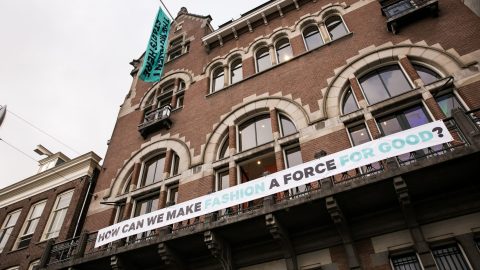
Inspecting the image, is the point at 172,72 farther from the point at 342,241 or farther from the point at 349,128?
the point at 342,241

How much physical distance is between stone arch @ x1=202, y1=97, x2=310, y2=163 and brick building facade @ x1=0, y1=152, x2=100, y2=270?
8.73 metres

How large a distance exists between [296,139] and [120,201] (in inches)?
346

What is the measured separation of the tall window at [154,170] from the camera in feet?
49.5

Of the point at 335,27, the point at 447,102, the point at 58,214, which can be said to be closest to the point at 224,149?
the point at 335,27

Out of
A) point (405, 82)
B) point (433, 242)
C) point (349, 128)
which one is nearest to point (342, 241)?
point (433, 242)

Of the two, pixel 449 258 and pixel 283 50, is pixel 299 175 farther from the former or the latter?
pixel 283 50

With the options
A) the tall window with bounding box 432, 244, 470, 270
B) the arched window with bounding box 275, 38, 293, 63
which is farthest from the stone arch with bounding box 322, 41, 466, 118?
the tall window with bounding box 432, 244, 470, 270

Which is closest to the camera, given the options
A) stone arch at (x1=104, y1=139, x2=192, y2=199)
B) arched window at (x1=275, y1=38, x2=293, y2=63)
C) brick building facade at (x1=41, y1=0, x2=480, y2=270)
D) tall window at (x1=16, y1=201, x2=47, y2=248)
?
brick building facade at (x1=41, y1=0, x2=480, y2=270)

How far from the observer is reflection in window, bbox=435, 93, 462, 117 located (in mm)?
9894

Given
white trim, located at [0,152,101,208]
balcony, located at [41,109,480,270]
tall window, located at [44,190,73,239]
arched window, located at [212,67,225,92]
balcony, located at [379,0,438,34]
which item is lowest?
balcony, located at [41,109,480,270]

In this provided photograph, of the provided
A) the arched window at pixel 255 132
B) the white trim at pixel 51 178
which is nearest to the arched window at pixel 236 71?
the arched window at pixel 255 132

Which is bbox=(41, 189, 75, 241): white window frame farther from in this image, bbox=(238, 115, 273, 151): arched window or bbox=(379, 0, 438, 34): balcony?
bbox=(379, 0, 438, 34): balcony

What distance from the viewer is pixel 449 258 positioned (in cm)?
752

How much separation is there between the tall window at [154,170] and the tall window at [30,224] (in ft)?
28.1
